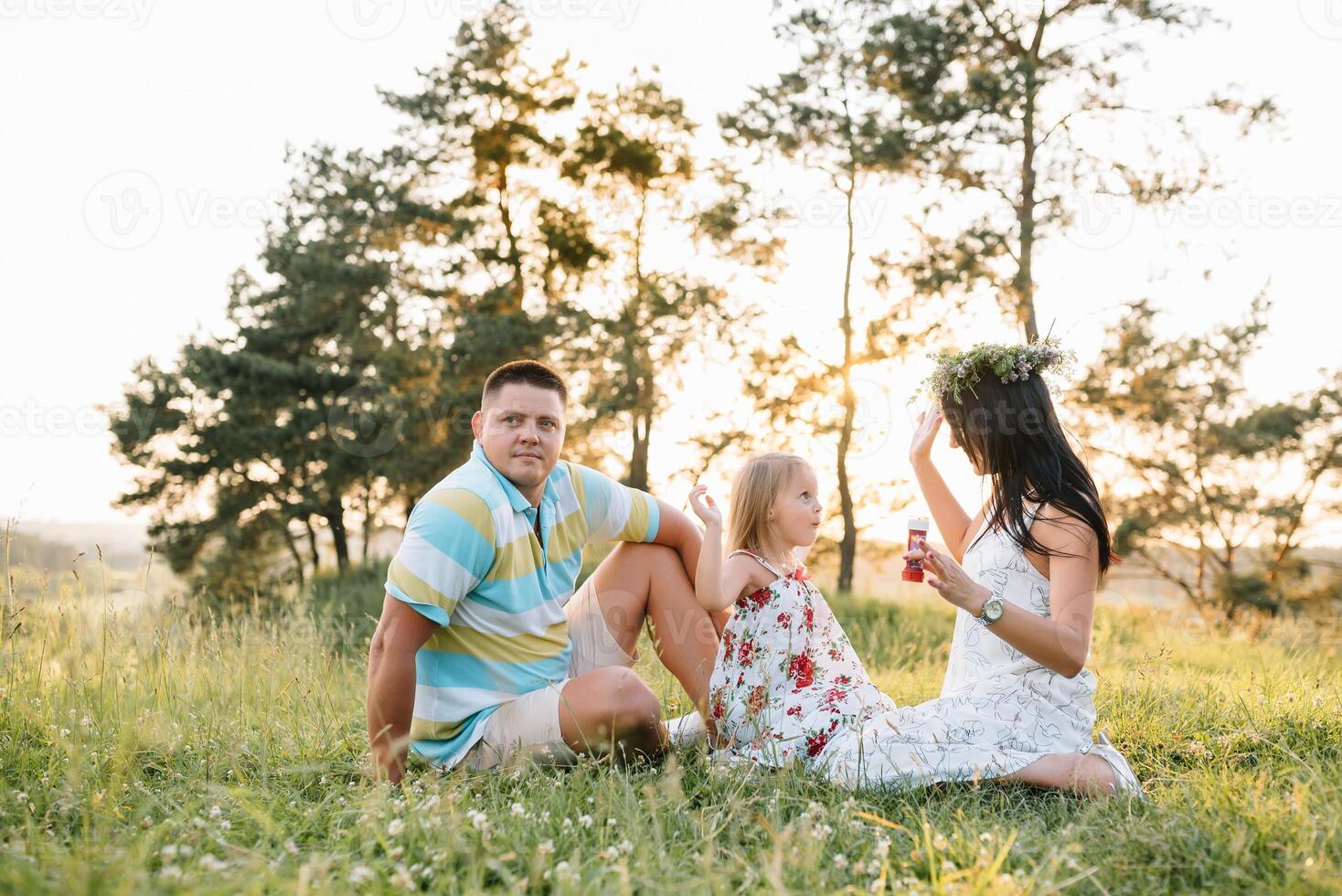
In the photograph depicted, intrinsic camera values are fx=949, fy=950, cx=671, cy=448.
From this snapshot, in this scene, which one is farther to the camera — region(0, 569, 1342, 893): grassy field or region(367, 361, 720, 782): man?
region(367, 361, 720, 782): man

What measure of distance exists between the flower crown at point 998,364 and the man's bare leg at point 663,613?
1.29m

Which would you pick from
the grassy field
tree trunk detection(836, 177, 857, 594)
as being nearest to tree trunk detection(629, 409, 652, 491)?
tree trunk detection(836, 177, 857, 594)

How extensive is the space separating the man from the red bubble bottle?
0.95m

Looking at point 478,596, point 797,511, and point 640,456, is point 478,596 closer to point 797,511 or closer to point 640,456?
point 797,511

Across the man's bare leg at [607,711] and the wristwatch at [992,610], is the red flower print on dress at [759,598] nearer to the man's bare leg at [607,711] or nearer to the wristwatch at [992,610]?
the man's bare leg at [607,711]

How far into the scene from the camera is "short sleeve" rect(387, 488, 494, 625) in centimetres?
308

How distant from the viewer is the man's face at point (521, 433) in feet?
11.4

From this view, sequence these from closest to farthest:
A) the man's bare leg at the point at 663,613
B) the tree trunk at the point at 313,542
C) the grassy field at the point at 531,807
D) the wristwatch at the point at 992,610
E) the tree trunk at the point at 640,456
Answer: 1. the grassy field at the point at 531,807
2. the wristwatch at the point at 992,610
3. the man's bare leg at the point at 663,613
4. the tree trunk at the point at 640,456
5. the tree trunk at the point at 313,542

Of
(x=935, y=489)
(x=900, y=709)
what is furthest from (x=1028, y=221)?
(x=900, y=709)

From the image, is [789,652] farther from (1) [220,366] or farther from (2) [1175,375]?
(1) [220,366]

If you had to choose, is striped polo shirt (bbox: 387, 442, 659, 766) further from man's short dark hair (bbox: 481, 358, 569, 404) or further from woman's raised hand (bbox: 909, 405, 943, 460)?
woman's raised hand (bbox: 909, 405, 943, 460)

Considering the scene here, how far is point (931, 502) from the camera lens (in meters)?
3.92

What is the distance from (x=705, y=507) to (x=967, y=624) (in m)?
1.06

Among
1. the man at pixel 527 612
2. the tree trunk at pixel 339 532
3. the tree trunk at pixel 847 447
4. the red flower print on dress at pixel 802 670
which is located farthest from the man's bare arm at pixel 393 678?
the tree trunk at pixel 339 532
